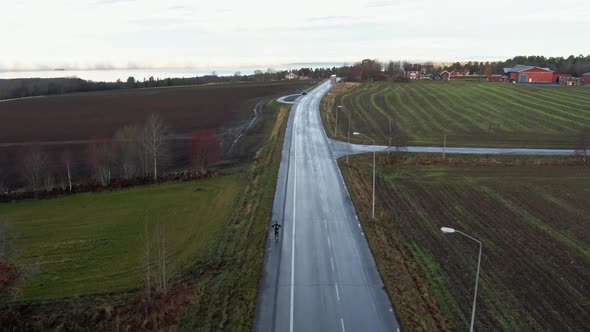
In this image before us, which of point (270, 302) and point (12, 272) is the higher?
point (12, 272)

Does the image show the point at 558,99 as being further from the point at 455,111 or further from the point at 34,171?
the point at 34,171

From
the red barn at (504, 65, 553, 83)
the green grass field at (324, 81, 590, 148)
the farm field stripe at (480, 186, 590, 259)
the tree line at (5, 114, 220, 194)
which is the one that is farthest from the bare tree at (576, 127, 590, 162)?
the red barn at (504, 65, 553, 83)

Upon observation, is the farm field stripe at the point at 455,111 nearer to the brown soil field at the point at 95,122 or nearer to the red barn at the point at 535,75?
the brown soil field at the point at 95,122

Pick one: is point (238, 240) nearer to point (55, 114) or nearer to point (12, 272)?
point (12, 272)

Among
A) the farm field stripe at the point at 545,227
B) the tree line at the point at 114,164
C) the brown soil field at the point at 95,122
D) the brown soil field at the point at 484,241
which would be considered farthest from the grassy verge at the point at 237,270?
the farm field stripe at the point at 545,227

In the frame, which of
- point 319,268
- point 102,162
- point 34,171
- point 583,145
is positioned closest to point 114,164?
point 102,162

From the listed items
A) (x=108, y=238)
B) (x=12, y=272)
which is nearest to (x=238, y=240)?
(x=108, y=238)
